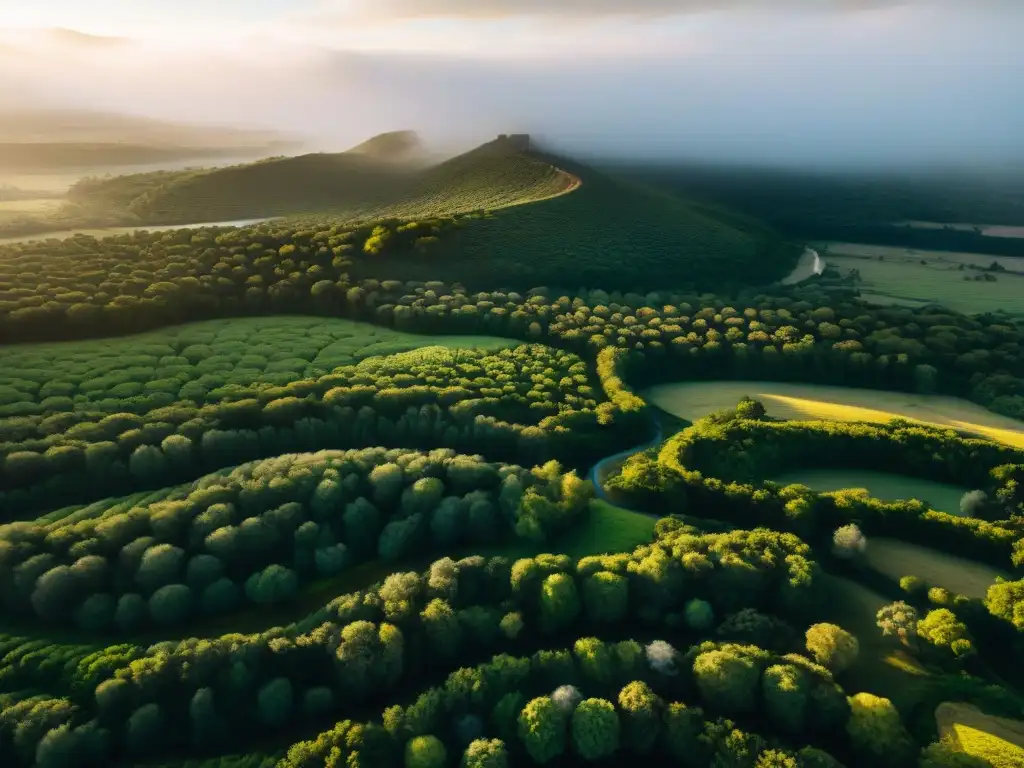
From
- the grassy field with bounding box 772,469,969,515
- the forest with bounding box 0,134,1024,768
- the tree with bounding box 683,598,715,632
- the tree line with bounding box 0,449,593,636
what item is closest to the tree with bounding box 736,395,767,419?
the forest with bounding box 0,134,1024,768

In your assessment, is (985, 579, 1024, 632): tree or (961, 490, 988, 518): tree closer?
(985, 579, 1024, 632): tree

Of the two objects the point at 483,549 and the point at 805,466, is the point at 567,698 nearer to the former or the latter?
the point at 483,549

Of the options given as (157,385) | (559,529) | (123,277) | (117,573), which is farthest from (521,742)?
(123,277)

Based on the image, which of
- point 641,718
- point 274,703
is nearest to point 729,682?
point 641,718

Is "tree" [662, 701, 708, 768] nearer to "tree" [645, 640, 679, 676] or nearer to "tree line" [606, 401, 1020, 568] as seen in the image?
"tree" [645, 640, 679, 676]

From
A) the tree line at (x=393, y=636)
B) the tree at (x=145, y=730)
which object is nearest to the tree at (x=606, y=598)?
the tree line at (x=393, y=636)

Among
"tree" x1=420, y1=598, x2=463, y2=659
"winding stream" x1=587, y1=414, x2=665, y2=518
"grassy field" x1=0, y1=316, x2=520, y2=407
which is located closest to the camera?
"tree" x1=420, y1=598, x2=463, y2=659

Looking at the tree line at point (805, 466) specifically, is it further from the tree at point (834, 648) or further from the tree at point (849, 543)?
the tree at point (834, 648)

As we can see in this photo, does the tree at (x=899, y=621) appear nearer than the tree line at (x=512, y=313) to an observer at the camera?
Yes
